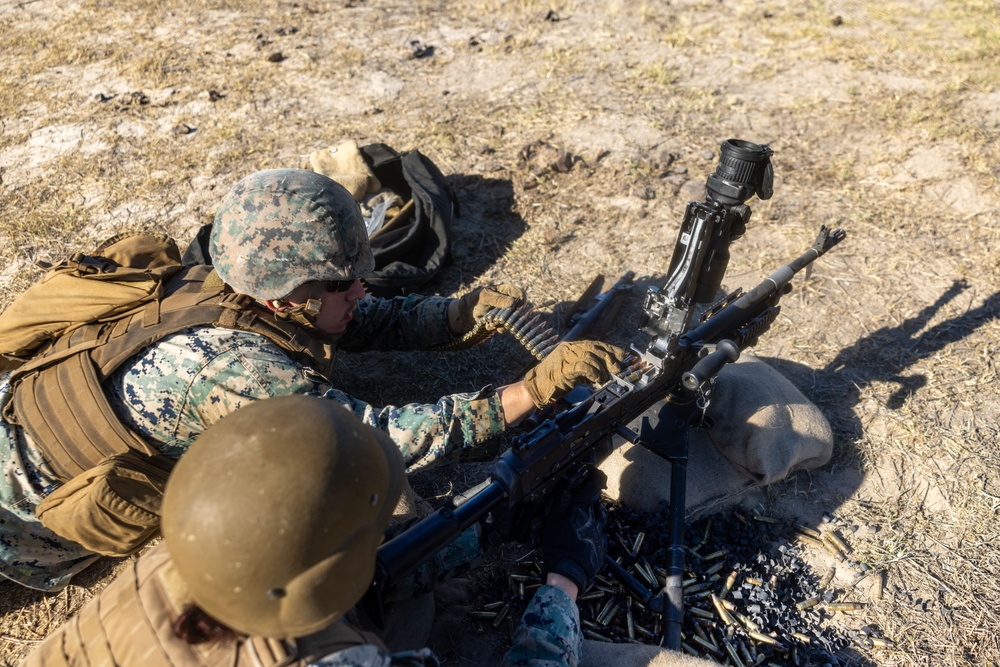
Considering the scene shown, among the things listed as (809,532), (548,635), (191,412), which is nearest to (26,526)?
(191,412)

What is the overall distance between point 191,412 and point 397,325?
1647 millimetres

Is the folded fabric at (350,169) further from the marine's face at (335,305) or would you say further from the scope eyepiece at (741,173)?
the scope eyepiece at (741,173)

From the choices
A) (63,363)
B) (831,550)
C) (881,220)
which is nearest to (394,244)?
(63,363)

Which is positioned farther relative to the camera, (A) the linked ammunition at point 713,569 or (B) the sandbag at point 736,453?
(B) the sandbag at point 736,453

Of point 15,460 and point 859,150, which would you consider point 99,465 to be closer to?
point 15,460

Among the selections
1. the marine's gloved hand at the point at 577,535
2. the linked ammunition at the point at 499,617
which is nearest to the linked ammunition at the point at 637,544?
the marine's gloved hand at the point at 577,535

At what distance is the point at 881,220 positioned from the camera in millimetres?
6250

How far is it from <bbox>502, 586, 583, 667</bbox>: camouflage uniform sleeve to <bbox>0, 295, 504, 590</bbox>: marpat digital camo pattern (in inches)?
34.2

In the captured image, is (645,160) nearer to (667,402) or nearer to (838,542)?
(667,402)

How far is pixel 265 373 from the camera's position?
3205 mm

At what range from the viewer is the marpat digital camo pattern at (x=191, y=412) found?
320 cm

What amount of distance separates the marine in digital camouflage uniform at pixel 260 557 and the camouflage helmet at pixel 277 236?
141 centimetres

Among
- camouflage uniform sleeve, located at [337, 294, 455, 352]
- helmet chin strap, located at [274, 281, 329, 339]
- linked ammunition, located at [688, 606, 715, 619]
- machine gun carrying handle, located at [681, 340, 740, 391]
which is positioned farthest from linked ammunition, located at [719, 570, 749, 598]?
helmet chin strap, located at [274, 281, 329, 339]

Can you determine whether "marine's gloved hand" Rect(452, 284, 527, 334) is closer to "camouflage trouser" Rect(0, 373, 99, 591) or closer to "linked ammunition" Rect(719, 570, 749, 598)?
"linked ammunition" Rect(719, 570, 749, 598)
